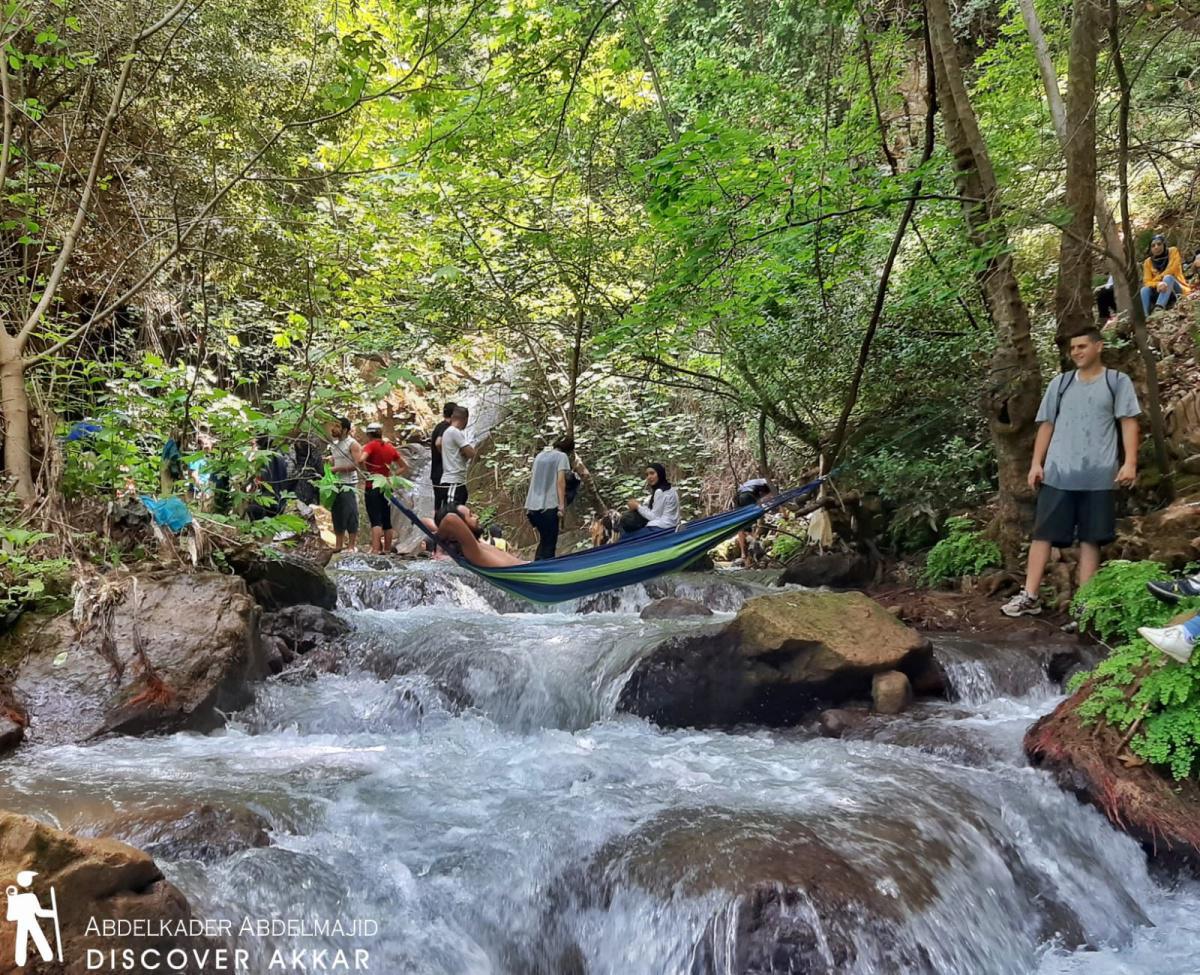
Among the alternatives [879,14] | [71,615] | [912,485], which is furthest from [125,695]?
[879,14]

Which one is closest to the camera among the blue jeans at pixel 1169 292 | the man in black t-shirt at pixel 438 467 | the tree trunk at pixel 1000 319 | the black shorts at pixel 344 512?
the tree trunk at pixel 1000 319

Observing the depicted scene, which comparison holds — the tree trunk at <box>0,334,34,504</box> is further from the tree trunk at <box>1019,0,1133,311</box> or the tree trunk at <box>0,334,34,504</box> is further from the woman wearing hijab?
the tree trunk at <box>1019,0,1133,311</box>

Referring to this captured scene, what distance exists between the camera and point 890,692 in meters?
3.89

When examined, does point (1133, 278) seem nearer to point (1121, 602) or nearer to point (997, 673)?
point (1121, 602)

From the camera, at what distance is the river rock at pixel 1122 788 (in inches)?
104

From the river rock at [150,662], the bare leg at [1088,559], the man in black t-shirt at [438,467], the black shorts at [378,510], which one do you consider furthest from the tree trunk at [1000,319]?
the black shorts at [378,510]

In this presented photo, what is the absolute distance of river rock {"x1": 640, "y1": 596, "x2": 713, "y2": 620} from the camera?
6.02 meters

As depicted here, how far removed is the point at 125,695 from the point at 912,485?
552cm

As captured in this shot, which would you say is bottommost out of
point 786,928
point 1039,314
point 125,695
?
point 786,928

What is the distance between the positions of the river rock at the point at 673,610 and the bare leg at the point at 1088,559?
2677mm

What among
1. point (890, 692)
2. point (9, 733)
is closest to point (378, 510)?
point (9, 733)

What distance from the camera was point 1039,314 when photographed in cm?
720

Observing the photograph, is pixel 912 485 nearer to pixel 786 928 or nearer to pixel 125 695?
pixel 786 928

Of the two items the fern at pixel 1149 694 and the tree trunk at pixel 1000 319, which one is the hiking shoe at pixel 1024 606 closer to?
the tree trunk at pixel 1000 319
